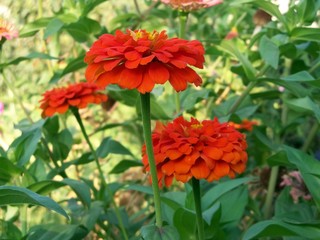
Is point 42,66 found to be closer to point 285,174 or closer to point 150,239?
point 285,174

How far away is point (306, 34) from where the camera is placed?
1247 mm

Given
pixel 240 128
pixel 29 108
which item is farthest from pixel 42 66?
pixel 240 128

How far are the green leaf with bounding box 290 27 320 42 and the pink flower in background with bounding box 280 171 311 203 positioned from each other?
1.04ft

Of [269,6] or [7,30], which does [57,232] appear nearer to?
[7,30]

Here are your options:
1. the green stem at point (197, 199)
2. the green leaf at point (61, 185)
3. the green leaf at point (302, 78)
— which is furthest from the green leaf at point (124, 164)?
the green stem at point (197, 199)

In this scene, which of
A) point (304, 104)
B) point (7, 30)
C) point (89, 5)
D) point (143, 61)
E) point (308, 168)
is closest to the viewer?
point (143, 61)

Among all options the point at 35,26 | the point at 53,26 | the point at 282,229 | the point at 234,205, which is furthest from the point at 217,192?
the point at 35,26

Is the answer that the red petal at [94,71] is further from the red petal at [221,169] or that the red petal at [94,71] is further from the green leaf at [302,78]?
the green leaf at [302,78]

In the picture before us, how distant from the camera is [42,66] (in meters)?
3.10

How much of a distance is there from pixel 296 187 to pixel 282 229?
1.54ft

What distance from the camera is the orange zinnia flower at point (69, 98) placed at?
1240 millimetres

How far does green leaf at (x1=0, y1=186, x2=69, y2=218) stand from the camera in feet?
2.52

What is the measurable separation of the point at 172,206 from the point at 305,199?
0.41 meters

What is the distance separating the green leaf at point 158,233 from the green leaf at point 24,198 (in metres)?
0.12
